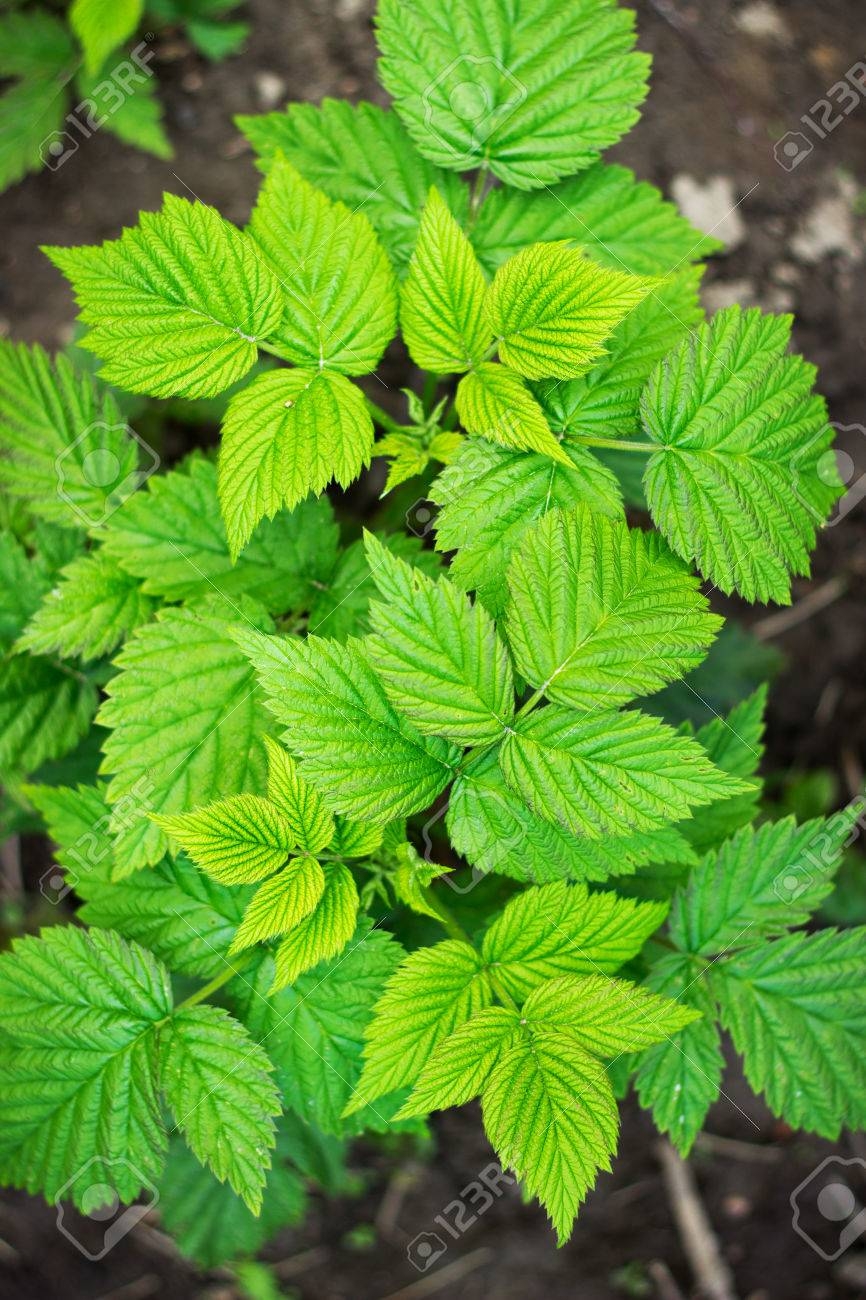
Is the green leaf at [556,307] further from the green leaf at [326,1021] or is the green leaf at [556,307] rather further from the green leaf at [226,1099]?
the green leaf at [226,1099]

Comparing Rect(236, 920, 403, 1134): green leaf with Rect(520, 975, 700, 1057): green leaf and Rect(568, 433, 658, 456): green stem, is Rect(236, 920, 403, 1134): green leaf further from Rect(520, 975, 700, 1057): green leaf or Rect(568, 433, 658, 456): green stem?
Rect(568, 433, 658, 456): green stem

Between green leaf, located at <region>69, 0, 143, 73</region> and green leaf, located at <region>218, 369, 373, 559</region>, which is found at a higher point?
green leaf, located at <region>69, 0, 143, 73</region>

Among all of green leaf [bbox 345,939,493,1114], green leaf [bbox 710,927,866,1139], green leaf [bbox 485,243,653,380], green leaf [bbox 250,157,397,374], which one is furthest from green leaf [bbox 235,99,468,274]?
green leaf [bbox 710,927,866,1139]

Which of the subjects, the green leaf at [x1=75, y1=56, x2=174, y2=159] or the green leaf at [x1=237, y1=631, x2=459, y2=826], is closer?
the green leaf at [x1=237, y1=631, x2=459, y2=826]

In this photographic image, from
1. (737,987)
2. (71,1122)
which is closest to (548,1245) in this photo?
(737,987)

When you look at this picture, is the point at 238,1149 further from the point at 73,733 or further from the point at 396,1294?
the point at 396,1294

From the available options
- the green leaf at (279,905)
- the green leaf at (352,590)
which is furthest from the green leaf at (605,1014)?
the green leaf at (352,590)
